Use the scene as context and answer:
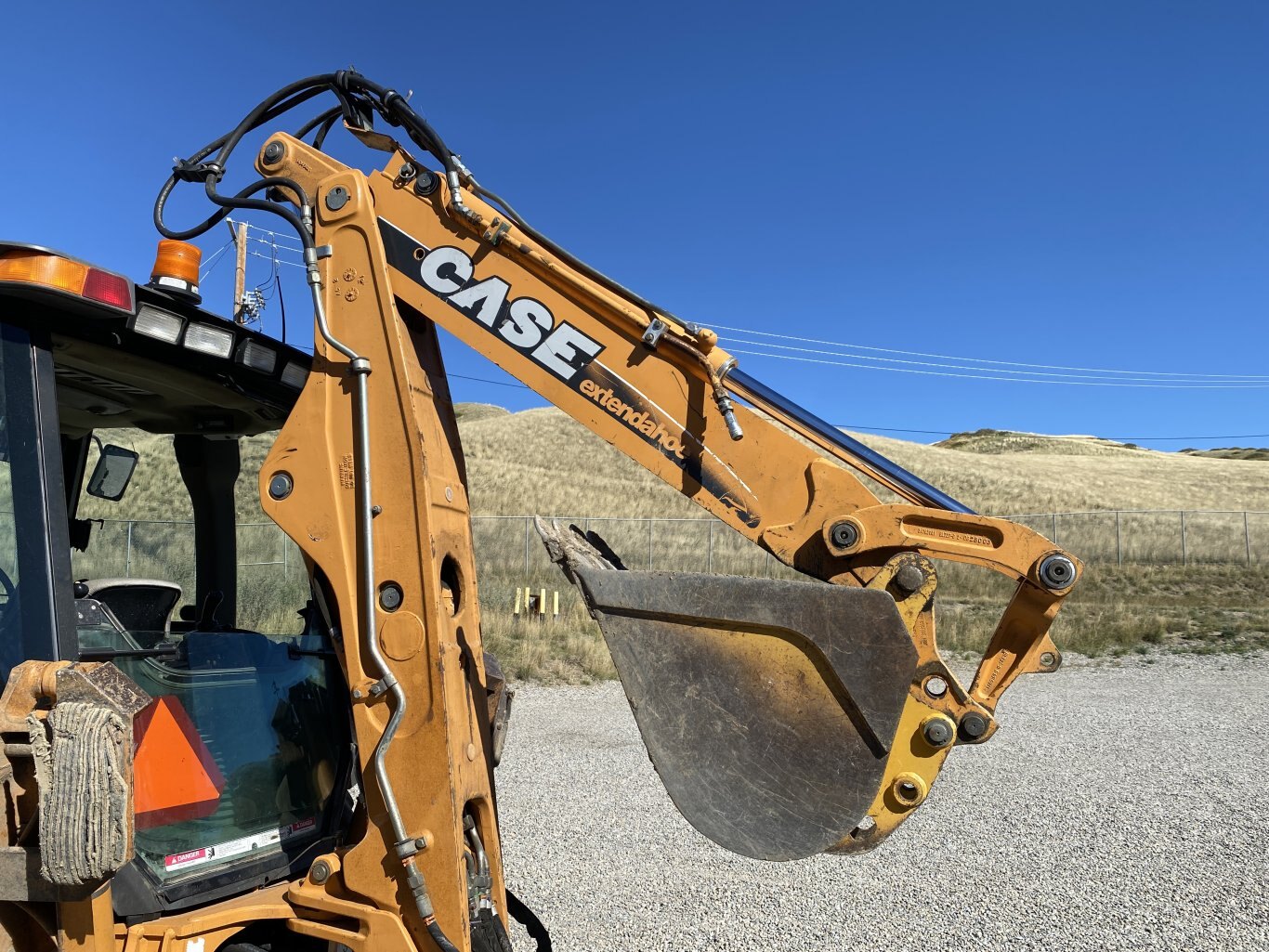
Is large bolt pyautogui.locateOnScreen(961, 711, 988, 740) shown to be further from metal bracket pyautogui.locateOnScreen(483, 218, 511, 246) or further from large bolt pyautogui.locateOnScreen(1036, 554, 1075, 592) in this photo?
metal bracket pyautogui.locateOnScreen(483, 218, 511, 246)

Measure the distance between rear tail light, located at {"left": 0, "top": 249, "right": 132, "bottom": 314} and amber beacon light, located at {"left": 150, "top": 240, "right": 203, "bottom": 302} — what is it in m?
0.26

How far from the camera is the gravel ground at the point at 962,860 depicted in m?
4.57

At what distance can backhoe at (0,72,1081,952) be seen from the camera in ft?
7.93

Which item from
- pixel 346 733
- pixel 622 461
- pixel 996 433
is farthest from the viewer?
pixel 996 433

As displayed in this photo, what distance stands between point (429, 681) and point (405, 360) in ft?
3.08

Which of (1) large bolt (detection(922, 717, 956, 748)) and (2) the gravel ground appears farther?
(2) the gravel ground

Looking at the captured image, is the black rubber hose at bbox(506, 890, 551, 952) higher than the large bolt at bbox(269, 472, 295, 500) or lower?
lower

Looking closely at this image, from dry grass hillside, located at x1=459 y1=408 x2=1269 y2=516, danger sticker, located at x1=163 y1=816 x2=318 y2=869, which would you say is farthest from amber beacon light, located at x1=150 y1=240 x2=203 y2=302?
dry grass hillside, located at x1=459 y1=408 x2=1269 y2=516

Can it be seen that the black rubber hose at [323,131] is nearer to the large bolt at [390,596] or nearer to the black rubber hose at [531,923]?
the large bolt at [390,596]

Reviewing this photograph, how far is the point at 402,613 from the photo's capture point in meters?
2.62

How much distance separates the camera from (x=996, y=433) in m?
69.1

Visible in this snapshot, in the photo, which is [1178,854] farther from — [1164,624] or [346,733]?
[1164,624]

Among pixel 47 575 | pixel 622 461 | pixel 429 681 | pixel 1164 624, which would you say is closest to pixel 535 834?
pixel 429 681

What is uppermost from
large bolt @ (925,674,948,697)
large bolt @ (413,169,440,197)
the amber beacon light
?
large bolt @ (413,169,440,197)
